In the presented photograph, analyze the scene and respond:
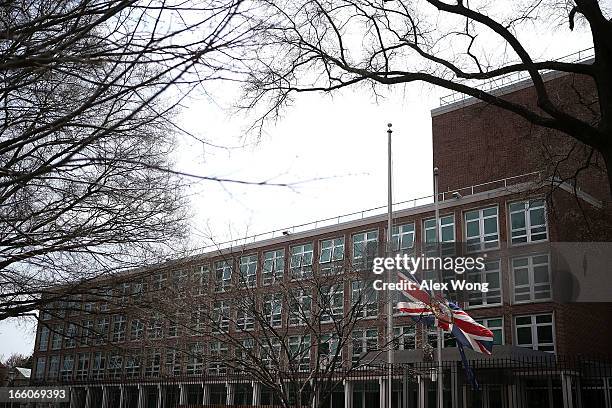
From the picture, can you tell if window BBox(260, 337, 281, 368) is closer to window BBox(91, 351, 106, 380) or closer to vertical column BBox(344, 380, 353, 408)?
vertical column BBox(344, 380, 353, 408)

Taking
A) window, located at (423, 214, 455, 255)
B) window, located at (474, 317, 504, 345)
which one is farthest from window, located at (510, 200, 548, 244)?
window, located at (474, 317, 504, 345)

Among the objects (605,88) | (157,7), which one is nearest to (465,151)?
(605,88)

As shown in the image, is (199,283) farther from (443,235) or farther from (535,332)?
(443,235)

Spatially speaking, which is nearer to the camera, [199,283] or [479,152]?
Answer: [199,283]

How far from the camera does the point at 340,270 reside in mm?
19094

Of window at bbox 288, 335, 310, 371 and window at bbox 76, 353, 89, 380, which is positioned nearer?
window at bbox 288, 335, 310, 371

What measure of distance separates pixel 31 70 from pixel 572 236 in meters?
32.2

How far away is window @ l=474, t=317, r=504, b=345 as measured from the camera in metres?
35.0

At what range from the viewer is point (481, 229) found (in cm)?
3697

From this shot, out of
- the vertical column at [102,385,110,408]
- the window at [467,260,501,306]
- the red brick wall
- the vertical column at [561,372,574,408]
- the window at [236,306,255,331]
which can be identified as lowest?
the vertical column at [102,385,110,408]

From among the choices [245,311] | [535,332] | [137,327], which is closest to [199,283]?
[137,327]

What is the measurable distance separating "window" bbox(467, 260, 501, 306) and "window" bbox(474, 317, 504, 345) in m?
0.83

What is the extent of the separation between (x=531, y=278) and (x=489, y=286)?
7.81 ft

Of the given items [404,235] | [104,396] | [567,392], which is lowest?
[104,396]
